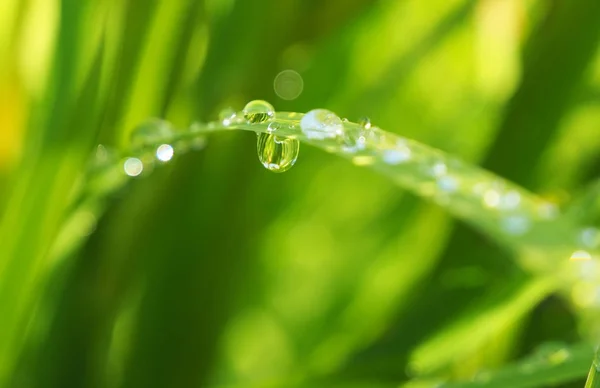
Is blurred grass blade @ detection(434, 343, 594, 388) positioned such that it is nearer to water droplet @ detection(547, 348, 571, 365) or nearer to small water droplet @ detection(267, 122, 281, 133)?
water droplet @ detection(547, 348, 571, 365)

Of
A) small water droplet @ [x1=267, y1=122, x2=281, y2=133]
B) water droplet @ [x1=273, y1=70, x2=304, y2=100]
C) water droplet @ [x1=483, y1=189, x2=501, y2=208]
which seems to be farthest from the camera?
water droplet @ [x1=273, y1=70, x2=304, y2=100]

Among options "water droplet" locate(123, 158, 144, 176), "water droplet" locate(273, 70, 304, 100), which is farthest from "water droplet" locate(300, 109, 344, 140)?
"water droplet" locate(273, 70, 304, 100)

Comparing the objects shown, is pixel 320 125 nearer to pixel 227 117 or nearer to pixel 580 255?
pixel 227 117

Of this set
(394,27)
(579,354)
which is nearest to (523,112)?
(394,27)

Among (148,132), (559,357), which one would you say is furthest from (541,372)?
(148,132)

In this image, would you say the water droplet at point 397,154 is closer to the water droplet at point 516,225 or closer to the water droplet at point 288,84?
the water droplet at point 516,225
